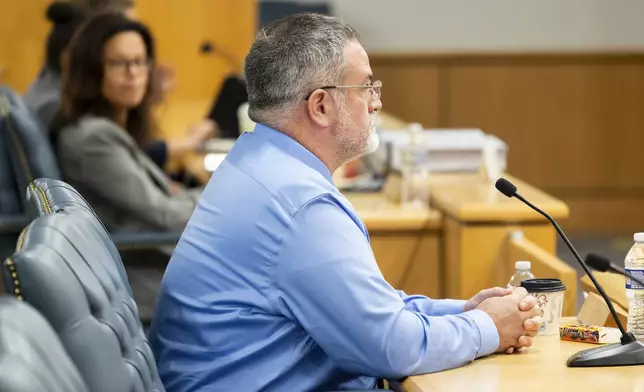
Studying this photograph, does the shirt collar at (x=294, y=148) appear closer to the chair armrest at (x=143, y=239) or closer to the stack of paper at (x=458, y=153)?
the chair armrest at (x=143, y=239)

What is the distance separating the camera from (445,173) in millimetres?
4395

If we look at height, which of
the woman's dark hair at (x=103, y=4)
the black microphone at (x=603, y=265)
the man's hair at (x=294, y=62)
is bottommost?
the black microphone at (x=603, y=265)

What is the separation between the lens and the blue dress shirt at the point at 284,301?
79.0 inches

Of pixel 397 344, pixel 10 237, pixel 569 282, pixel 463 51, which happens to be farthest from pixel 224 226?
pixel 463 51

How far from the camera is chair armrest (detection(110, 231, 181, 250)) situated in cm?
381

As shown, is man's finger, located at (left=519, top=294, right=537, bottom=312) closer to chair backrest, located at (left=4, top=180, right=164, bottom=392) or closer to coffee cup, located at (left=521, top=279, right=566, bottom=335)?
coffee cup, located at (left=521, top=279, right=566, bottom=335)

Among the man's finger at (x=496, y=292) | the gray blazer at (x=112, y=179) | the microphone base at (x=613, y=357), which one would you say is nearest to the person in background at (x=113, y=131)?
the gray blazer at (x=112, y=179)

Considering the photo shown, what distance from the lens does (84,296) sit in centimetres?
169

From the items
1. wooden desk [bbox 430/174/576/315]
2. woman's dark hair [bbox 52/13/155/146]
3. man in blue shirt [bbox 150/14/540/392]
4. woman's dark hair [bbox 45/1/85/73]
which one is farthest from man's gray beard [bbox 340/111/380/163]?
woman's dark hair [bbox 45/1/85/73]

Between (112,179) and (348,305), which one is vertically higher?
(348,305)

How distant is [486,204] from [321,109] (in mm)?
1417

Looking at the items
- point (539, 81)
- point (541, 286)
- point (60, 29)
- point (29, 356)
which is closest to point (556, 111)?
point (539, 81)

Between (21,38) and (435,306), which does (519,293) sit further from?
(21,38)

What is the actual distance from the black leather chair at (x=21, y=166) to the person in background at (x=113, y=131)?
3.4 inches
